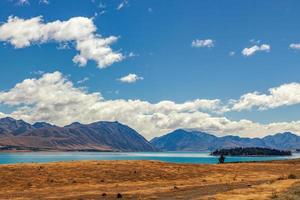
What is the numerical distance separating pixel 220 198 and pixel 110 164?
135 feet

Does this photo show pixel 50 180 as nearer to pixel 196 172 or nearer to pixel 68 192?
pixel 68 192

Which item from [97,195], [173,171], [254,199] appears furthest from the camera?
[173,171]

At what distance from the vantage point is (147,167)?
7888 cm

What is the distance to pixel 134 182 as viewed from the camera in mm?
65562

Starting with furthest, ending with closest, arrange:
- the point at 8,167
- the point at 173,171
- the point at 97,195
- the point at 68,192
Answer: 1. the point at 173,171
2. the point at 8,167
3. the point at 68,192
4. the point at 97,195

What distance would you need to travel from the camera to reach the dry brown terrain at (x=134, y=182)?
1841 inches

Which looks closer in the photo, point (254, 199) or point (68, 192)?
point (254, 199)

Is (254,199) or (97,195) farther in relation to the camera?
(97,195)

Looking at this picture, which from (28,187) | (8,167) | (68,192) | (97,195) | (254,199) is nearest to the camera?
(254,199)

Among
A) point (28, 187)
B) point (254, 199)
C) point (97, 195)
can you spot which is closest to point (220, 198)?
point (254, 199)

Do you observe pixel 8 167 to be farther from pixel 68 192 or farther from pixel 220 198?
pixel 220 198

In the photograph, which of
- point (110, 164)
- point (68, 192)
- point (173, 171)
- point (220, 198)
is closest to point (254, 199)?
point (220, 198)

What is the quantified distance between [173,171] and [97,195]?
3243 centimetres

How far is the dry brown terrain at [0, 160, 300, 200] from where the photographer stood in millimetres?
46756
